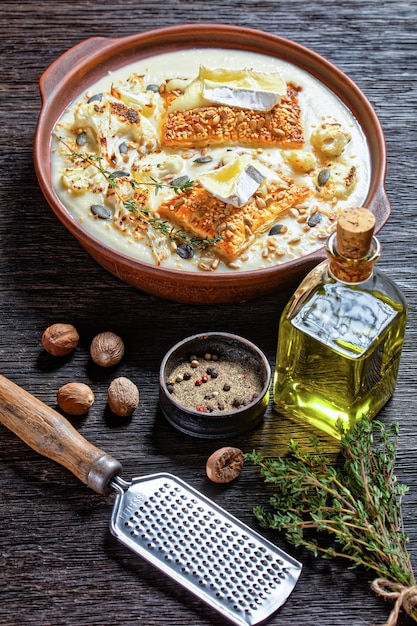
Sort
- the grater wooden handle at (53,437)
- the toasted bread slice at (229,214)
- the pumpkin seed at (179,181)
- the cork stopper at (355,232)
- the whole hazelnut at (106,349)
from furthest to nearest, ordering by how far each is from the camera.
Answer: the pumpkin seed at (179,181)
the toasted bread slice at (229,214)
the whole hazelnut at (106,349)
the grater wooden handle at (53,437)
the cork stopper at (355,232)

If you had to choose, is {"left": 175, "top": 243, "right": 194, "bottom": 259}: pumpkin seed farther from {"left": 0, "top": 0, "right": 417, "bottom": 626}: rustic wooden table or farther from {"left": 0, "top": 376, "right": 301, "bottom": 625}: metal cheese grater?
{"left": 0, "top": 376, "right": 301, "bottom": 625}: metal cheese grater

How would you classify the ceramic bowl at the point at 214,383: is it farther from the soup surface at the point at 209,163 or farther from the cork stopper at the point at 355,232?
the cork stopper at the point at 355,232

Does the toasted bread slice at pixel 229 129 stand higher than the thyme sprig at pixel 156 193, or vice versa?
the toasted bread slice at pixel 229 129

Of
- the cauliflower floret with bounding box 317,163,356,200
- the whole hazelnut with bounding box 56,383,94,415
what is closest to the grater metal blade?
the whole hazelnut with bounding box 56,383,94,415

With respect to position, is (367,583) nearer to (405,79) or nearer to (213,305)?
(213,305)

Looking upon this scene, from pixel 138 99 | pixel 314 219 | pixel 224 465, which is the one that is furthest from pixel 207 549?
pixel 138 99

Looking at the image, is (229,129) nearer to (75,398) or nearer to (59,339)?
(59,339)

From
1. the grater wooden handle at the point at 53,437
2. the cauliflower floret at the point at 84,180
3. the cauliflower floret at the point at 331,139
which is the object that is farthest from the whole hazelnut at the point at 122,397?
the cauliflower floret at the point at 331,139
